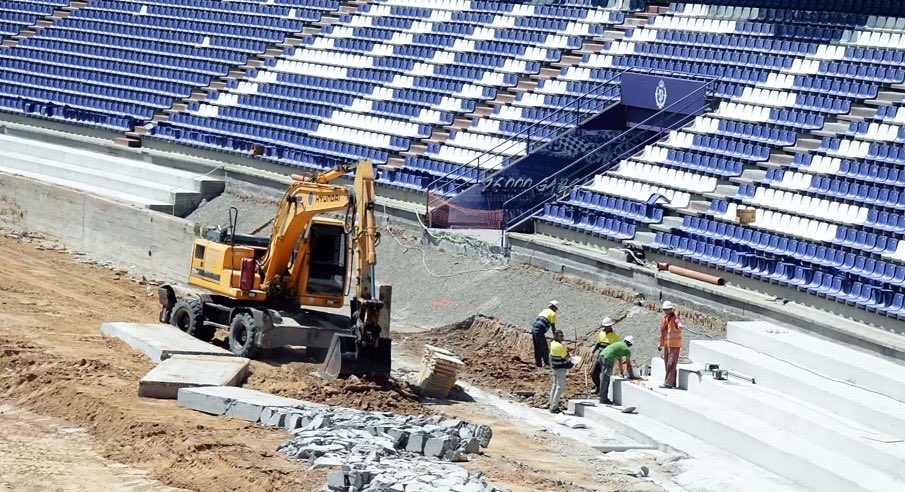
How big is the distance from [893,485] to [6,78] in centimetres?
3329

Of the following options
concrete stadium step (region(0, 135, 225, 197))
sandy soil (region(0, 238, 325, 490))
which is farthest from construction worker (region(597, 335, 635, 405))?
concrete stadium step (region(0, 135, 225, 197))

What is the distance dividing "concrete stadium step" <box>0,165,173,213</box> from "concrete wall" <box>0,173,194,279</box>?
0.97 m

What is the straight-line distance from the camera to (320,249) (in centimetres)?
2303

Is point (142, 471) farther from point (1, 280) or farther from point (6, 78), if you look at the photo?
point (6, 78)

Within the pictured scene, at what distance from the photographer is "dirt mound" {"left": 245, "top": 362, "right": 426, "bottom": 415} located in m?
20.4

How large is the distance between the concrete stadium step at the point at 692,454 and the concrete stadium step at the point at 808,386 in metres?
1.52

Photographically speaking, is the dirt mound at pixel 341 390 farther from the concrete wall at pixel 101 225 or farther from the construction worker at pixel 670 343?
the concrete wall at pixel 101 225

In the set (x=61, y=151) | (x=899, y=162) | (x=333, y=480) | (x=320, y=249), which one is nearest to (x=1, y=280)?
(x=320, y=249)

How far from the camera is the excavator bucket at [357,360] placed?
2116cm

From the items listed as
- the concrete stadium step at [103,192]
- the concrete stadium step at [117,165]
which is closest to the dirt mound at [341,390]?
the concrete stadium step at [103,192]

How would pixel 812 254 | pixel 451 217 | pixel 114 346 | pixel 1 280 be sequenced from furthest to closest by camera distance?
pixel 451 217 → pixel 1 280 → pixel 812 254 → pixel 114 346

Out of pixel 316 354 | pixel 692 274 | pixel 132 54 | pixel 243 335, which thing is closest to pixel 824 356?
pixel 692 274

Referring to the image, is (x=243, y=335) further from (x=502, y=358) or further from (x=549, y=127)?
(x=549, y=127)

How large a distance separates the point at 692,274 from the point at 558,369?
476cm
